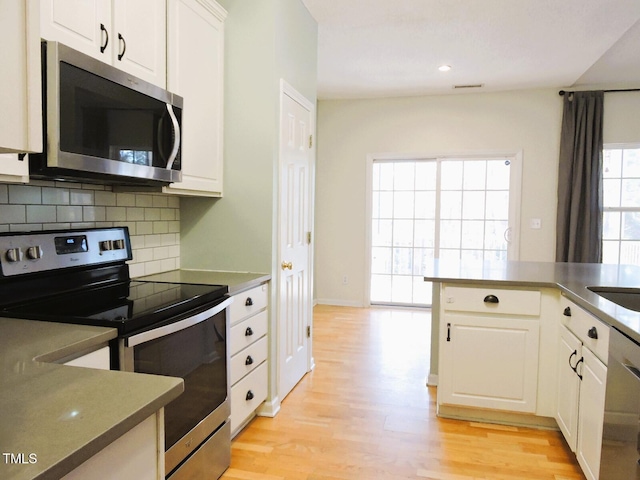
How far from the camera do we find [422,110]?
5230 mm

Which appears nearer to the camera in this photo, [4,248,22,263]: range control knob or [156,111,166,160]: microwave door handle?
[4,248,22,263]: range control knob

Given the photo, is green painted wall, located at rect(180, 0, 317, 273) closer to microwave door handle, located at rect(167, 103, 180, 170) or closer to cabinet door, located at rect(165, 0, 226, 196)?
cabinet door, located at rect(165, 0, 226, 196)

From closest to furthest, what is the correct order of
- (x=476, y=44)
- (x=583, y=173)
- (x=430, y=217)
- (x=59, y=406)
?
(x=59, y=406) → (x=476, y=44) → (x=583, y=173) → (x=430, y=217)

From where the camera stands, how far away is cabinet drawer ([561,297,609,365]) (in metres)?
1.71

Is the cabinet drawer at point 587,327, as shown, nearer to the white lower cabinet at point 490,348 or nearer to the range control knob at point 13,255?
the white lower cabinet at point 490,348

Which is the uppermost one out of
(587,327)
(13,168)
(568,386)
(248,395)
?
(13,168)

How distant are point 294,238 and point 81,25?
5.49ft

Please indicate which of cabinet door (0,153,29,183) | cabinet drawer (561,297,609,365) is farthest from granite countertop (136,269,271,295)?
cabinet drawer (561,297,609,365)

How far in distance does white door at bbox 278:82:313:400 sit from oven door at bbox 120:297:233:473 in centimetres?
73

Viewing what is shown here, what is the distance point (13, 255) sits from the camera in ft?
5.16

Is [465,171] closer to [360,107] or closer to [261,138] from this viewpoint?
[360,107]

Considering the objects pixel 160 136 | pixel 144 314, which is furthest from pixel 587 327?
pixel 160 136

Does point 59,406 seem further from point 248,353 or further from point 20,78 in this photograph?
point 248,353

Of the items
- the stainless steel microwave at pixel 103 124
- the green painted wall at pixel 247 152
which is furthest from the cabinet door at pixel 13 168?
the green painted wall at pixel 247 152
